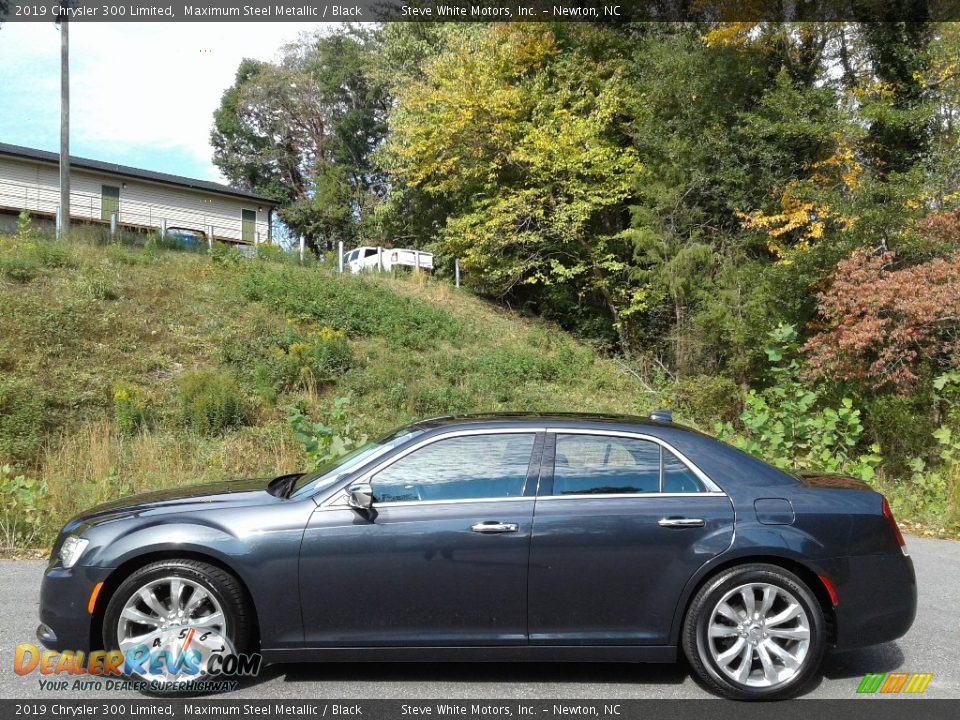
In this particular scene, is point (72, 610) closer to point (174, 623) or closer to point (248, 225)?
point (174, 623)

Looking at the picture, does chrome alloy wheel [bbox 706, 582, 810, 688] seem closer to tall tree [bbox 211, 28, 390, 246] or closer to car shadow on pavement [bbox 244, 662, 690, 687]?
car shadow on pavement [bbox 244, 662, 690, 687]

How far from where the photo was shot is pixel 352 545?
13.6 ft

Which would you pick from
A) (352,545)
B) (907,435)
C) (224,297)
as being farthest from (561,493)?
(224,297)

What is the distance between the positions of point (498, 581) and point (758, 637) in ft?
4.68

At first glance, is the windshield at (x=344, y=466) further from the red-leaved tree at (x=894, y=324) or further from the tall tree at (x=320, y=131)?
the tall tree at (x=320, y=131)

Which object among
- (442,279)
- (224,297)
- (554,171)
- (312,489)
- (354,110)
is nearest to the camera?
(312,489)

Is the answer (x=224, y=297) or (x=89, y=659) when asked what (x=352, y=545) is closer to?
(x=89, y=659)

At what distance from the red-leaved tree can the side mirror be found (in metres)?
9.41

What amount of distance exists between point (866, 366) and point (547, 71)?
47.6 feet

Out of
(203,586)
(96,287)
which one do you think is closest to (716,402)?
(96,287)

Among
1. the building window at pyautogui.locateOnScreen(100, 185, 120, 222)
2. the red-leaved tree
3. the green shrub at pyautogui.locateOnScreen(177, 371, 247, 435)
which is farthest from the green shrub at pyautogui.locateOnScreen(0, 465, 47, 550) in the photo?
the building window at pyautogui.locateOnScreen(100, 185, 120, 222)

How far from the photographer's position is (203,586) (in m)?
4.12

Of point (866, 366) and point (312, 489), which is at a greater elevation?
point (866, 366)

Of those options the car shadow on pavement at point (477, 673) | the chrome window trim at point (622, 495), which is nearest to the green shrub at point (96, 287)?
the car shadow on pavement at point (477, 673)
